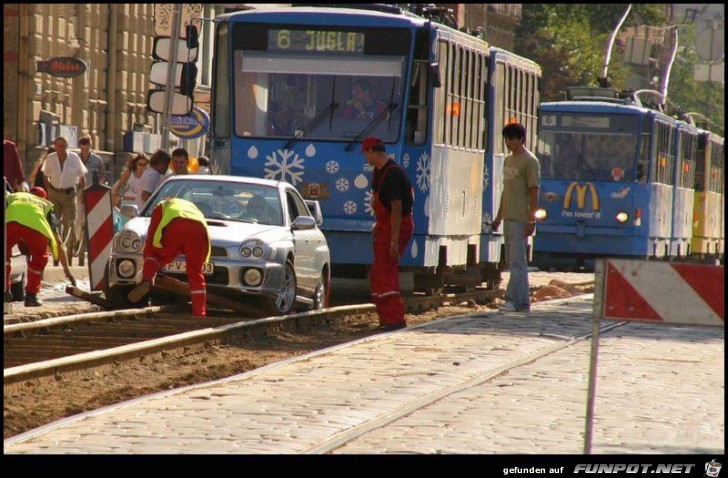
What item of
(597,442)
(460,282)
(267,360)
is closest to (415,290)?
(460,282)

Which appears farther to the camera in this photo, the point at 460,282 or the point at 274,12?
the point at 460,282

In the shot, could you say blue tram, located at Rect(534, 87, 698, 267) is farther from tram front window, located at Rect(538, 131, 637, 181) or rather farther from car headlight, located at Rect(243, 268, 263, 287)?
car headlight, located at Rect(243, 268, 263, 287)

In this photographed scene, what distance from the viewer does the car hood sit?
18.9m

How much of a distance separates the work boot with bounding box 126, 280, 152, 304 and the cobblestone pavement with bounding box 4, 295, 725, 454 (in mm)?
2519

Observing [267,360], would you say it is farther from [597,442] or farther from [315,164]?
[315,164]

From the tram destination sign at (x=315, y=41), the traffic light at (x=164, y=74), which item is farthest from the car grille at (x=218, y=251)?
the traffic light at (x=164, y=74)

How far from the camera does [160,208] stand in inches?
717

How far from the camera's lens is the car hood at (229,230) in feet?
62.0

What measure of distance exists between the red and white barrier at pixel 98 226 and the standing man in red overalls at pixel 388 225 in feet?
15.3

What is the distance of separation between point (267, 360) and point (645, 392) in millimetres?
3509

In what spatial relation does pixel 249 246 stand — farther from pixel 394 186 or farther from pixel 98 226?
pixel 98 226

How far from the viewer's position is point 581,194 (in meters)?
34.9

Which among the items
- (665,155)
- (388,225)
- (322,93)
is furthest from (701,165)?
(388,225)

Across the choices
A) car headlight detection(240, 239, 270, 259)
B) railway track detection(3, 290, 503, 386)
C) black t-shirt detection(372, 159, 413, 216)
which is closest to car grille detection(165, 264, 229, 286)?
car headlight detection(240, 239, 270, 259)
